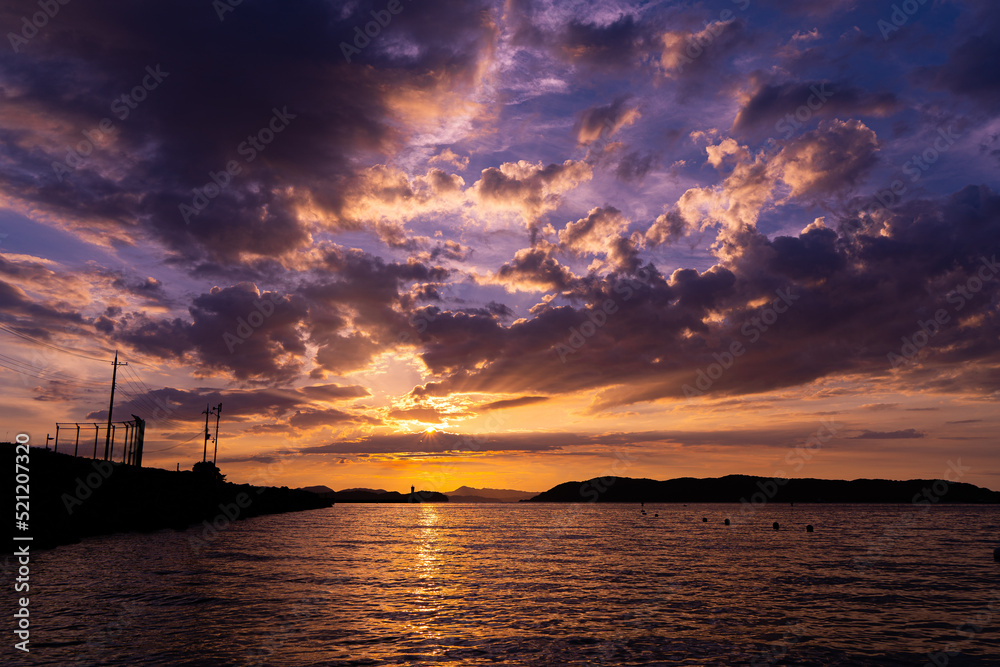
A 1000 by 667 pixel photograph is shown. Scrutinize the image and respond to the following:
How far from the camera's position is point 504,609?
1113 inches

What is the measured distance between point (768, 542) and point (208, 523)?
85.3 meters

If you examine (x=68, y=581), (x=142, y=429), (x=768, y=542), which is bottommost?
(x=768, y=542)

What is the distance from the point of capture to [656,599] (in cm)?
3120

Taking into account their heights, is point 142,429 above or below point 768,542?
above

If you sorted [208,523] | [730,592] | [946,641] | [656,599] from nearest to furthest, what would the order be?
[946,641], [656,599], [730,592], [208,523]

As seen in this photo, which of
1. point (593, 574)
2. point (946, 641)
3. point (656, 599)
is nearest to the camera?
point (946, 641)

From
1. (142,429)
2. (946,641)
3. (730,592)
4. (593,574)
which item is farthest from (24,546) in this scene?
(142,429)

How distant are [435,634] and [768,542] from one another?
207 ft

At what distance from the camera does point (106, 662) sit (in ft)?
60.3

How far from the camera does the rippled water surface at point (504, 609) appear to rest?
20.4 metres

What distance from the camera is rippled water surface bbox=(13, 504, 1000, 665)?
2039 cm

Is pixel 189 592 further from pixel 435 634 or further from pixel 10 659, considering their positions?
pixel 435 634

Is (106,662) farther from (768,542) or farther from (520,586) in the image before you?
(768,542)

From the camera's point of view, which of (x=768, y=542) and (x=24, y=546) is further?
(x=768, y=542)
